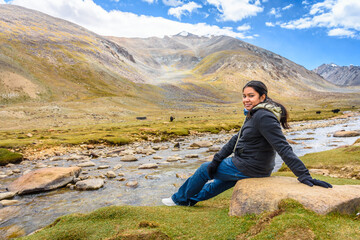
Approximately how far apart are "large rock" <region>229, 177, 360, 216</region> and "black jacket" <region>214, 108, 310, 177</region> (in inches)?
14.9

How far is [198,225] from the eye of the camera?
6.04m

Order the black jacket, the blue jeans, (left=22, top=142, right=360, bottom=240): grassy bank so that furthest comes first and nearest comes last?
the blue jeans
the black jacket
(left=22, top=142, right=360, bottom=240): grassy bank

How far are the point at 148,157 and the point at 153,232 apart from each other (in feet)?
61.1

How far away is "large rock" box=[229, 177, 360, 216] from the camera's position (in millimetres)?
5262

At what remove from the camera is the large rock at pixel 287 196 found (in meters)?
5.26

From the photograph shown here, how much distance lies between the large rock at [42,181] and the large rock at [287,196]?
Result: 39.1 ft

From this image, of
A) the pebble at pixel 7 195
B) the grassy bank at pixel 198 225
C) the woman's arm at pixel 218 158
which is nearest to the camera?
the grassy bank at pixel 198 225

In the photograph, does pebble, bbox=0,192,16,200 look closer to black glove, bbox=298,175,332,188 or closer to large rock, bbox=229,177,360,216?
large rock, bbox=229,177,360,216

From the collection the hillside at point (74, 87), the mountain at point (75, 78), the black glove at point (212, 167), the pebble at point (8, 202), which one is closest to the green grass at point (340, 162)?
the black glove at point (212, 167)

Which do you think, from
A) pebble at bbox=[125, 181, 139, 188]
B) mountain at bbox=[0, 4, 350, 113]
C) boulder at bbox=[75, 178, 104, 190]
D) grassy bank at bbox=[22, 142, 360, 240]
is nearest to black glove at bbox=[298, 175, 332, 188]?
grassy bank at bbox=[22, 142, 360, 240]

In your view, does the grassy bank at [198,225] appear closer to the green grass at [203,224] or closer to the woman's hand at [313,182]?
the green grass at [203,224]

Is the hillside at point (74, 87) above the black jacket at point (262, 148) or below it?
above

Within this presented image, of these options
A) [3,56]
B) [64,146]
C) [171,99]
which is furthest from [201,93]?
[64,146]

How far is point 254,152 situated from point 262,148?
0.25m
